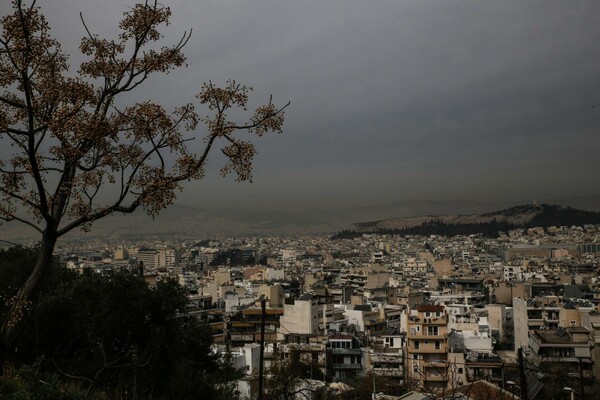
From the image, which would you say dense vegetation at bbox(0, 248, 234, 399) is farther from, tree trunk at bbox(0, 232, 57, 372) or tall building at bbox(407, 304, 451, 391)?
tall building at bbox(407, 304, 451, 391)

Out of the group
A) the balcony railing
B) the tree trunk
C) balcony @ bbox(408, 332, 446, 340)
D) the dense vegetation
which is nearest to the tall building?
balcony @ bbox(408, 332, 446, 340)

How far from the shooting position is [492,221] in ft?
572

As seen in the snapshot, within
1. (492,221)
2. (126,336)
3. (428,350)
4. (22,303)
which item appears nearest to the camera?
(22,303)

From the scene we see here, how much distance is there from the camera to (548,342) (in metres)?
21.8

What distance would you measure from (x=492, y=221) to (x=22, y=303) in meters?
180

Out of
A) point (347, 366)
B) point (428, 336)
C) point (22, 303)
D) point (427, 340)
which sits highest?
point (22, 303)

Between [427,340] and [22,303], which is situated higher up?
[22,303]

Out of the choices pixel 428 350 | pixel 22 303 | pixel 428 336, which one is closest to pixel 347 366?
pixel 428 350

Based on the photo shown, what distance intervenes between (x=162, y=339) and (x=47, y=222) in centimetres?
526

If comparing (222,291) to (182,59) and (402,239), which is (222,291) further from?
(402,239)

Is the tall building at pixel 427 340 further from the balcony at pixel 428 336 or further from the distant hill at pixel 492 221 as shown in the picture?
the distant hill at pixel 492 221

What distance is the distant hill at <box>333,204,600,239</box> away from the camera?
15700 centimetres

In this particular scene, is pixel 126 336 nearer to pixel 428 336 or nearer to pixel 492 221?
pixel 428 336

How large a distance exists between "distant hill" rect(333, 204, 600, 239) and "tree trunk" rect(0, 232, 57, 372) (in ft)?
510
